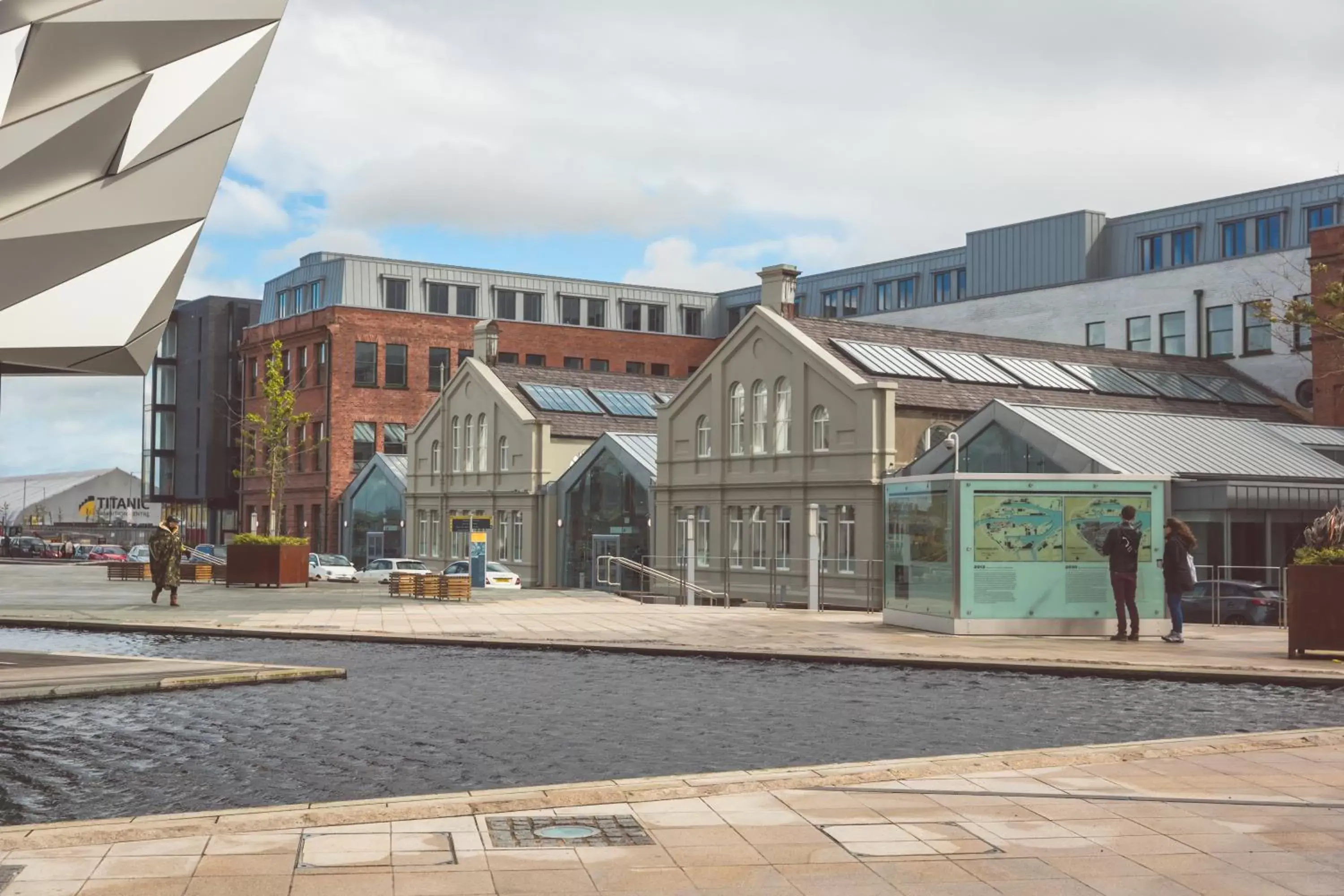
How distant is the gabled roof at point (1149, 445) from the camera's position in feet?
113

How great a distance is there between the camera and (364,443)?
240 ft

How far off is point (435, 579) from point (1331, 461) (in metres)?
23.6

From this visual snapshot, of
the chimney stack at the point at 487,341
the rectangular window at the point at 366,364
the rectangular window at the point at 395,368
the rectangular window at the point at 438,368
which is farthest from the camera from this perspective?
the rectangular window at the point at 438,368

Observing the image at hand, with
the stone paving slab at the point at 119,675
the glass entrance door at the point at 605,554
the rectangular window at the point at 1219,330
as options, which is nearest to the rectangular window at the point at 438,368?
the glass entrance door at the point at 605,554

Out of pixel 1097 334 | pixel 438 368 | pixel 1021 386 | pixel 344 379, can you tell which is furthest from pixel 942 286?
pixel 344 379

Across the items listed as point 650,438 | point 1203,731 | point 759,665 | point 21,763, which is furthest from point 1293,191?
point 21,763

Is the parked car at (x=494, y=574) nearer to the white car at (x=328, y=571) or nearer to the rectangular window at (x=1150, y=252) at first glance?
the white car at (x=328, y=571)

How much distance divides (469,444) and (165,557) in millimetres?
30292

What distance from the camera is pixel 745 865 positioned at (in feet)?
Result: 23.1

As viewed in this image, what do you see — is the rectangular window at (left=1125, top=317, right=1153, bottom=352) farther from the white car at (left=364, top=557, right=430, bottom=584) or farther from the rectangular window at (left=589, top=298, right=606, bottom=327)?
the rectangular window at (left=589, top=298, right=606, bottom=327)

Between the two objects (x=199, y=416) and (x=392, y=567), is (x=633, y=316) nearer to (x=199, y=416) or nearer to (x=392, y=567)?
(x=199, y=416)

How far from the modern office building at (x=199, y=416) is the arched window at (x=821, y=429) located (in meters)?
49.1

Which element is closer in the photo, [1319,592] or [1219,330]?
[1319,592]

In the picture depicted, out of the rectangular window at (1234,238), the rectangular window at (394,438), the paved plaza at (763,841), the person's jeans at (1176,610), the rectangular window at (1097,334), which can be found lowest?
the paved plaza at (763,841)
